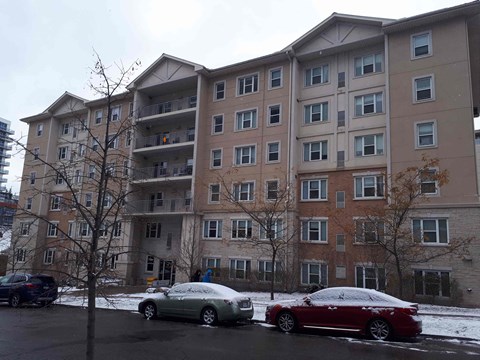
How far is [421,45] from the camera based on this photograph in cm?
2598

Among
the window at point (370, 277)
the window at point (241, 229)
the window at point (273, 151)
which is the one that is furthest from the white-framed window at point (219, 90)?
the window at point (370, 277)

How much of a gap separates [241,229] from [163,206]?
8.80 metres

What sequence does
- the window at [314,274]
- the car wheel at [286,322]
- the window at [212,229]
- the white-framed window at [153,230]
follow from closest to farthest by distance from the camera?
1. the car wheel at [286,322]
2. the window at [314,274]
3. the window at [212,229]
4. the white-framed window at [153,230]

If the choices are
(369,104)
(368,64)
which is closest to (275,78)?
(368,64)

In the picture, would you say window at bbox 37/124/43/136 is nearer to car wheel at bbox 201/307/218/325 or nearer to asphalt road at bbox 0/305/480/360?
asphalt road at bbox 0/305/480/360

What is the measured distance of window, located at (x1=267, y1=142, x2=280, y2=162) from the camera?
3003 cm

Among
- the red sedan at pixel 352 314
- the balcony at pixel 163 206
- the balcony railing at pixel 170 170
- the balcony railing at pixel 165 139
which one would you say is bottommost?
the red sedan at pixel 352 314

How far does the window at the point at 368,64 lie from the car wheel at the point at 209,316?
20.5m

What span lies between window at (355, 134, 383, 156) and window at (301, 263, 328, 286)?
26.1 ft

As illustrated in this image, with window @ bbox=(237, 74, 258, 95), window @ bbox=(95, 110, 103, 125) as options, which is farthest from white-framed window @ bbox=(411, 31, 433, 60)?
window @ bbox=(95, 110, 103, 125)

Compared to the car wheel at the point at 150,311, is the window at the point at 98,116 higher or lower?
higher

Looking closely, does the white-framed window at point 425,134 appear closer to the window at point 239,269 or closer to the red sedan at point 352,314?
the window at point 239,269

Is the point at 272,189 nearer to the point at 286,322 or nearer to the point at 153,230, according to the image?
the point at 153,230

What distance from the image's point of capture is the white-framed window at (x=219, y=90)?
1334 inches
